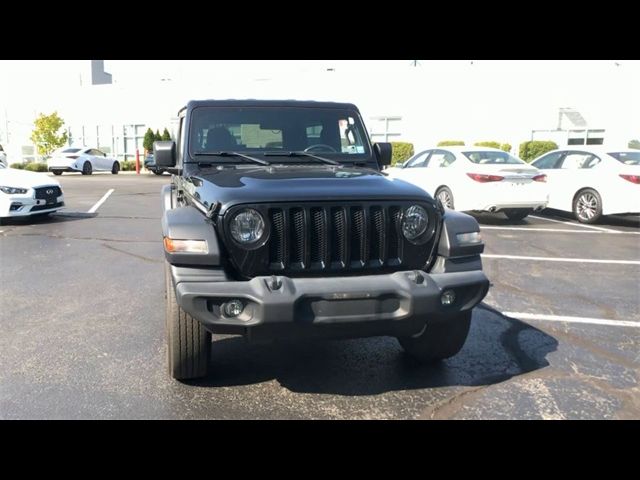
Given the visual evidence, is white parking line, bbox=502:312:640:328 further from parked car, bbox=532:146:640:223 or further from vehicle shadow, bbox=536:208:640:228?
vehicle shadow, bbox=536:208:640:228

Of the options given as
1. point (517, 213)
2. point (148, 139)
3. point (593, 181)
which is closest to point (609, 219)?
point (593, 181)

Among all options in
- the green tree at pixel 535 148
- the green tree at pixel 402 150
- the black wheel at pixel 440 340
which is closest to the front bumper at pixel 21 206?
the black wheel at pixel 440 340

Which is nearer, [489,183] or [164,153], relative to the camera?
[164,153]

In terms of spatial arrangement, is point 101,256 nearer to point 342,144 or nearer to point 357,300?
point 342,144

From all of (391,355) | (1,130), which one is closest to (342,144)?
(391,355)

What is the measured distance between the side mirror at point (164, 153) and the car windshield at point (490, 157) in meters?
7.42

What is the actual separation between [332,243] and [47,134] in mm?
33247

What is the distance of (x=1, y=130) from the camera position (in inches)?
1371

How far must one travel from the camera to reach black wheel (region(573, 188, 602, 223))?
10194 millimetres

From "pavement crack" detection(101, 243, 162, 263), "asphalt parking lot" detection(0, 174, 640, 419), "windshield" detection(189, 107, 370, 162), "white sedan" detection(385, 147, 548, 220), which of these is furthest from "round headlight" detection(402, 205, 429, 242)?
"white sedan" detection(385, 147, 548, 220)

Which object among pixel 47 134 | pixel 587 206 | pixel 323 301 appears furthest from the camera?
pixel 47 134

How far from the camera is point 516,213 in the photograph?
10906 millimetres

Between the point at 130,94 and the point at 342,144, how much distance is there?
104 feet

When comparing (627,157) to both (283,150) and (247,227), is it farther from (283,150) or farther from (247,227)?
(247,227)
